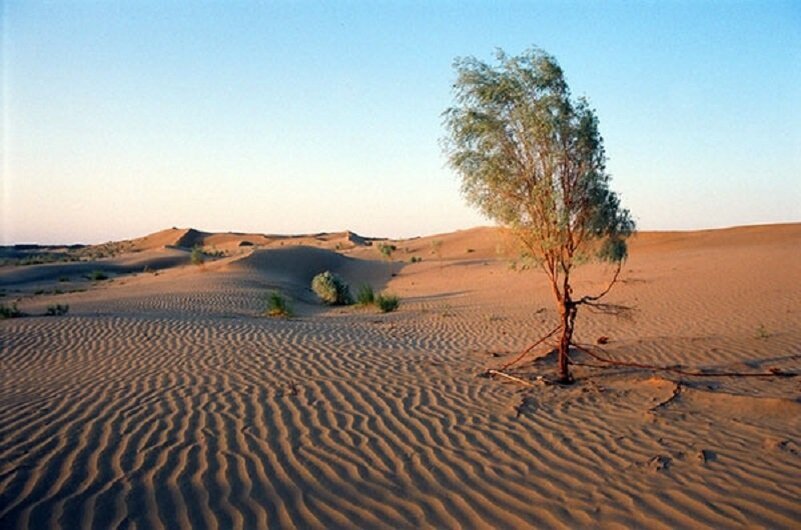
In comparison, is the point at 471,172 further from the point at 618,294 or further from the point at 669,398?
the point at 618,294

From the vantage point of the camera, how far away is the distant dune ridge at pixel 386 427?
4543 mm

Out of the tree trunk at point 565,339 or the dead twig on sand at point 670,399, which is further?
the tree trunk at point 565,339

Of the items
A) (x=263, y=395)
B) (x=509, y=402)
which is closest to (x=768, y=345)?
(x=509, y=402)

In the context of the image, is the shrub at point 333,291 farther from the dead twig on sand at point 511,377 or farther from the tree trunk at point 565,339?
the tree trunk at point 565,339

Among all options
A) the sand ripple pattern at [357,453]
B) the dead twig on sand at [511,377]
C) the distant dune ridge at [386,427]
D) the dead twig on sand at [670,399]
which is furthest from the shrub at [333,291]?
the dead twig on sand at [670,399]

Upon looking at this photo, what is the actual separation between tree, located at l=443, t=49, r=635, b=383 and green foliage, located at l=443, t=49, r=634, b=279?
1 cm

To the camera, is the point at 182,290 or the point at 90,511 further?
the point at 182,290

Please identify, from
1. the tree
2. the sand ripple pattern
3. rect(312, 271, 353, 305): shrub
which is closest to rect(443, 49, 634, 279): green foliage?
the tree

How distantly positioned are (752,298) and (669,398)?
10.4 metres

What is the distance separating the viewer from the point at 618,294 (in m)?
19.1

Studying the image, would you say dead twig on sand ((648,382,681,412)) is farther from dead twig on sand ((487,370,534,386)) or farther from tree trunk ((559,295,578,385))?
dead twig on sand ((487,370,534,386))

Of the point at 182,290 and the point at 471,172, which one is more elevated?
the point at 471,172

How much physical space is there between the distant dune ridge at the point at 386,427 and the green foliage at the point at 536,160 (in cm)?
65

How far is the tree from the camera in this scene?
303 inches
